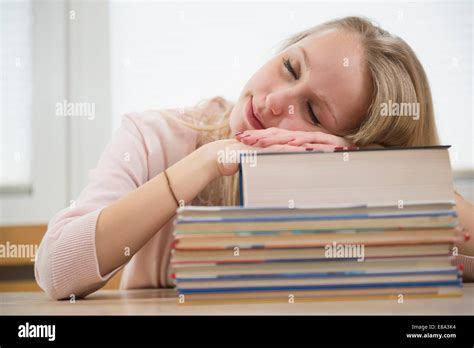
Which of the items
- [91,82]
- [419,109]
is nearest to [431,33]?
[419,109]

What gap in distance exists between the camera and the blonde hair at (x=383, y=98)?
1010 millimetres

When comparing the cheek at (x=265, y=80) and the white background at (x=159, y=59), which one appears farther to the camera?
the white background at (x=159, y=59)

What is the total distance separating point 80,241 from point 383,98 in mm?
568

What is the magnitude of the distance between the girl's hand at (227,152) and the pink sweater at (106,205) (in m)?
0.18

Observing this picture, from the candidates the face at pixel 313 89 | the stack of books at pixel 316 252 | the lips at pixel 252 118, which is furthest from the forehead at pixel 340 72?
the stack of books at pixel 316 252

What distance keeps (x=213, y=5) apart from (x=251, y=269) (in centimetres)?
167

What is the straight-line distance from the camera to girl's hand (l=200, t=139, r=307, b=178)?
2.59 feet

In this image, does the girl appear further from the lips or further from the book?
the book

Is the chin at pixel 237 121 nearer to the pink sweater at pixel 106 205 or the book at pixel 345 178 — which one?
the pink sweater at pixel 106 205

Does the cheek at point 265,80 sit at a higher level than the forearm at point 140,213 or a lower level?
higher

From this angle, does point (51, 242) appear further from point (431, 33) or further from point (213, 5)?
point (431, 33)

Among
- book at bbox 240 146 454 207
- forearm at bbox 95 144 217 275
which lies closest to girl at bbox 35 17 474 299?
forearm at bbox 95 144 217 275
